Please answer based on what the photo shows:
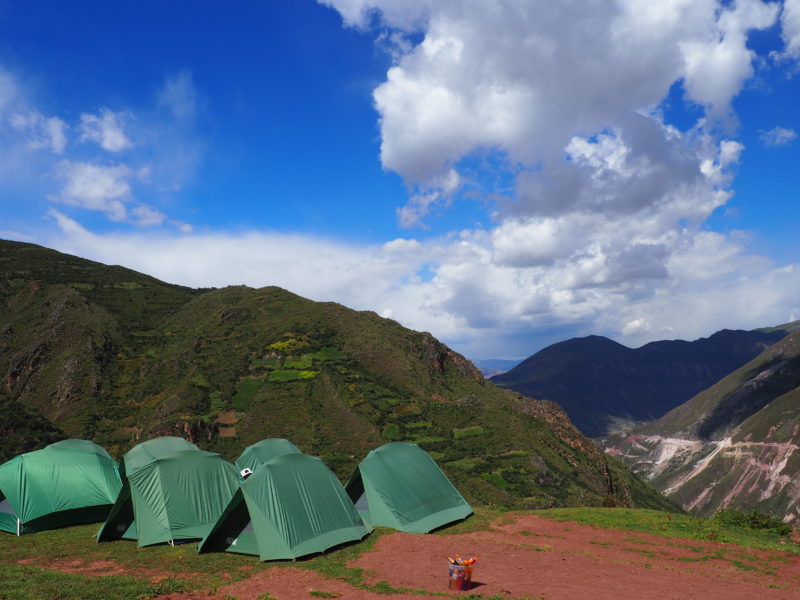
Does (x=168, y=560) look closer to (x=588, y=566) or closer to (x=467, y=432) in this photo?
(x=588, y=566)

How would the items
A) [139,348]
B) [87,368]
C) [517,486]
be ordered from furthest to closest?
[139,348] < [87,368] < [517,486]

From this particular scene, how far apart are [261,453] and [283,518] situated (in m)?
14.2

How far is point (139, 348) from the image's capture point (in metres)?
95.0

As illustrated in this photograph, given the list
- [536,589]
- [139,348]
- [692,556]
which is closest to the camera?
[536,589]

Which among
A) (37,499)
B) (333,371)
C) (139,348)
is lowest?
(37,499)

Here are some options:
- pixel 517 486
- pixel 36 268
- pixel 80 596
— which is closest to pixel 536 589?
pixel 80 596

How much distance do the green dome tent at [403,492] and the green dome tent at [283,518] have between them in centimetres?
325

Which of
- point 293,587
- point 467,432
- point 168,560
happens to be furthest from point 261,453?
point 467,432

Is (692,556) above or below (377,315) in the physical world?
below

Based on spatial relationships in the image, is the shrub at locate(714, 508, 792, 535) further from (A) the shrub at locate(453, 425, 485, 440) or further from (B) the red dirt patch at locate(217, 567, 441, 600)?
(A) the shrub at locate(453, 425, 485, 440)

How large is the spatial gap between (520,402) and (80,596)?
93.3 m

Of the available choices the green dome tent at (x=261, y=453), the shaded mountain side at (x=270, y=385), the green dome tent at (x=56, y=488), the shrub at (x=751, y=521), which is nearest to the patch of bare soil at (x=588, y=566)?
the shrub at (x=751, y=521)

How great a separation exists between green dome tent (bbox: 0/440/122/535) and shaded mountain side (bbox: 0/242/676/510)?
37885 millimetres

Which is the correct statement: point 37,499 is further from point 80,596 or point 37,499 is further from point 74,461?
point 80,596
